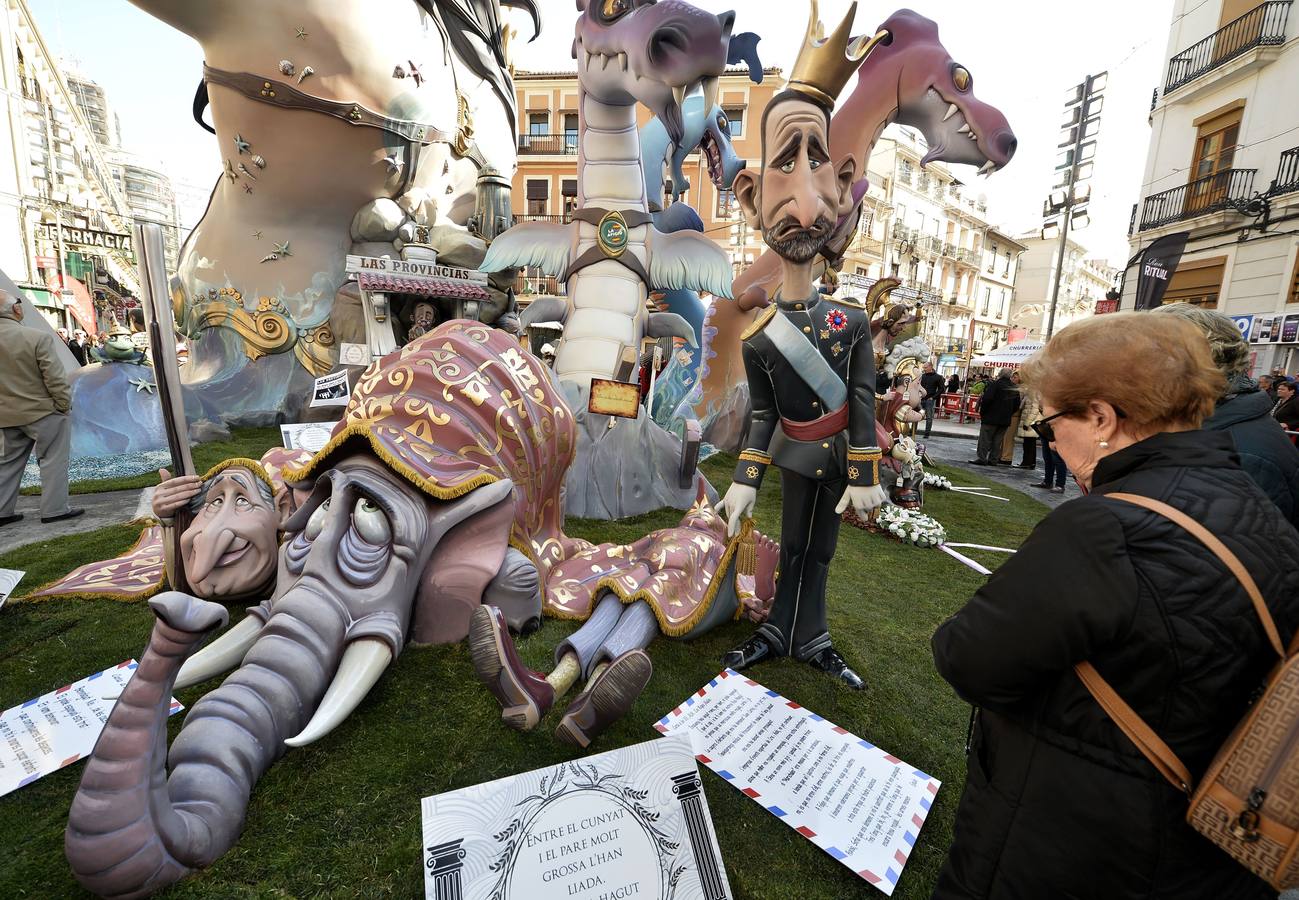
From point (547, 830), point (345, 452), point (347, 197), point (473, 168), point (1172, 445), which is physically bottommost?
point (547, 830)

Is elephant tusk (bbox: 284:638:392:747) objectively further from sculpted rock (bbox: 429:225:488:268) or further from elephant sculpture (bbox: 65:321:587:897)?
sculpted rock (bbox: 429:225:488:268)

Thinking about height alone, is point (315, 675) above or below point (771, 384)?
below

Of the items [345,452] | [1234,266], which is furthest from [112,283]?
[1234,266]

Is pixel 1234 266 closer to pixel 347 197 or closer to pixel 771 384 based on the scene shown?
pixel 771 384

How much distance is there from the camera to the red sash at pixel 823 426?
242 centimetres

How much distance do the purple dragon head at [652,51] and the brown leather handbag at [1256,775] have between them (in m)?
4.70

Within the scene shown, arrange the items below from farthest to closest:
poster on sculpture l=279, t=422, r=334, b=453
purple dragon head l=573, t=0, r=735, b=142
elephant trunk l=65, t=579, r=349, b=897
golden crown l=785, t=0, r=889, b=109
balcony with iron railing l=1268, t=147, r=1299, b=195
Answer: balcony with iron railing l=1268, t=147, r=1299, b=195 → purple dragon head l=573, t=0, r=735, b=142 → poster on sculpture l=279, t=422, r=334, b=453 → golden crown l=785, t=0, r=889, b=109 → elephant trunk l=65, t=579, r=349, b=897

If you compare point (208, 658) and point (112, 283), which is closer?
point (208, 658)

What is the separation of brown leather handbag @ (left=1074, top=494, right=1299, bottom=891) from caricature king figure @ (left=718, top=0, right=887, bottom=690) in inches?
56.1

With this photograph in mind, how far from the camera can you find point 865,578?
3975 mm

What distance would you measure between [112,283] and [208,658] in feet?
113

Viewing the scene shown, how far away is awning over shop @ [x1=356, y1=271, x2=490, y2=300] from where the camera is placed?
7.73m

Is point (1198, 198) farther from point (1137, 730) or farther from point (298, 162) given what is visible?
point (298, 162)

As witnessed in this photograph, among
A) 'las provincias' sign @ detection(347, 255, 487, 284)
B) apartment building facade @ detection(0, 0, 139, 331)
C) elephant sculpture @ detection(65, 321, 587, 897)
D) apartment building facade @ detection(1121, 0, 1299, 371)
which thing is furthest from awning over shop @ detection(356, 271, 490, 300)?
apartment building facade @ detection(1121, 0, 1299, 371)
